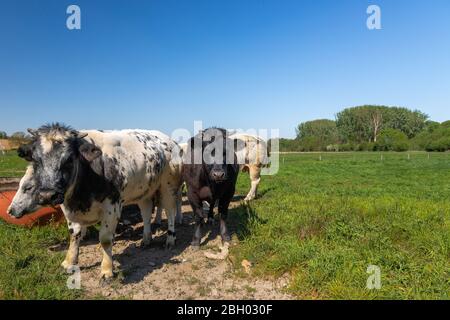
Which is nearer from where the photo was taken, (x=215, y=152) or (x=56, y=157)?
(x=56, y=157)

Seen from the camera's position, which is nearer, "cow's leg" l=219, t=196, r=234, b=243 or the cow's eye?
the cow's eye

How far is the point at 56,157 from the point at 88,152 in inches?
17.5

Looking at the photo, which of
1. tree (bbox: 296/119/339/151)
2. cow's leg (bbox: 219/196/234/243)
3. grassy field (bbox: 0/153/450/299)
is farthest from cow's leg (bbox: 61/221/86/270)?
tree (bbox: 296/119/339/151)

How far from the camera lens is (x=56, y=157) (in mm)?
3871

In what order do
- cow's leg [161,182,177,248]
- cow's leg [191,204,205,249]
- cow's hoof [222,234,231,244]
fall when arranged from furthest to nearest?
1. cow's leg [161,182,177,248]
2. cow's leg [191,204,205,249]
3. cow's hoof [222,234,231,244]

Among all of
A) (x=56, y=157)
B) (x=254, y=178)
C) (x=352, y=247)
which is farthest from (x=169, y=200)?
(x=254, y=178)

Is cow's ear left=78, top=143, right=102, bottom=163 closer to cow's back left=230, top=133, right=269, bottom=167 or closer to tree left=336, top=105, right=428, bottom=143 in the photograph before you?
cow's back left=230, top=133, right=269, bottom=167

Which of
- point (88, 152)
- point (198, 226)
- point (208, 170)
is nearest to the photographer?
point (88, 152)

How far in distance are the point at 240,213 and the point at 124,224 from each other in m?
2.57

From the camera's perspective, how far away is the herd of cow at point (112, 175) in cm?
394

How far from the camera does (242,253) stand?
5336mm

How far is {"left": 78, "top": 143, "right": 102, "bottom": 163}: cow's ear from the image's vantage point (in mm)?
4230

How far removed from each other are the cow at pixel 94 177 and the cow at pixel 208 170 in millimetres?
513

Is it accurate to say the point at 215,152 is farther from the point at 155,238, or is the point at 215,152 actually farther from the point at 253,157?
the point at 253,157
